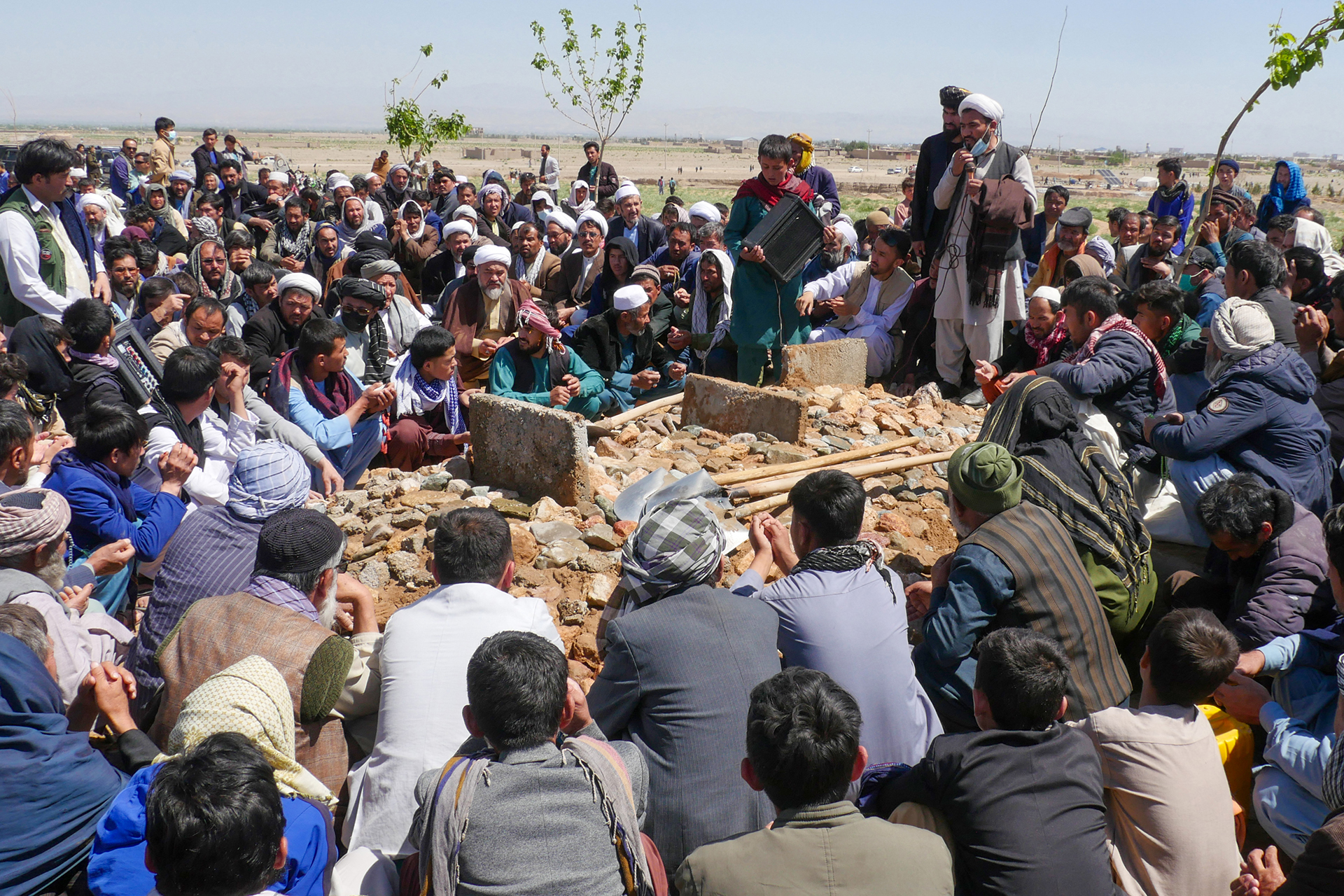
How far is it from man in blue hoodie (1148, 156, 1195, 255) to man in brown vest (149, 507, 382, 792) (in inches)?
397

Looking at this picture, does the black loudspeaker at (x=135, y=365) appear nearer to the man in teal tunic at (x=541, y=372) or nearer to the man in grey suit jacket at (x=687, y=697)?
the man in teal tunic at (x=541, y=372)

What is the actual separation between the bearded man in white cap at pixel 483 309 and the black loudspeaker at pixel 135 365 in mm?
2040

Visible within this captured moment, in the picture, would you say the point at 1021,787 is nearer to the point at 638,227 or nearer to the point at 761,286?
the point at 761,286

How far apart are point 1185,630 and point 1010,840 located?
33.5 inches

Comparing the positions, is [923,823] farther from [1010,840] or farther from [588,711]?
[588,711]

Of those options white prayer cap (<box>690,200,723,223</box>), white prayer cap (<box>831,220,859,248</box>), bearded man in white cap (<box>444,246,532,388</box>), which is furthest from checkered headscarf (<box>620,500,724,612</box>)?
white prayer cap (<box>690,200,723,223</box>)

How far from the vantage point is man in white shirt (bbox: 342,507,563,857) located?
254cm

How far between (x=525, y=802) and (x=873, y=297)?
677cm

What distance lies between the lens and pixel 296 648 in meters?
2.65

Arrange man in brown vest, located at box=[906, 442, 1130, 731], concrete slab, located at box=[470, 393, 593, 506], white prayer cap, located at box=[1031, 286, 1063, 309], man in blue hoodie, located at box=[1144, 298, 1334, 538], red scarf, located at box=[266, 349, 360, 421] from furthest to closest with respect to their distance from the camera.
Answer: white prayer cap, located at box=[1031, 286, 1063, 309]
red scarf, located at box=[266, 349, 360, 421]
concrete slab, located at box=[470, 393, 593, 506]
man in blue hoodie, located at box=[1144, 298, 1334, 538]
man in brown vest, located at box=[906, 442, 1130, 731]

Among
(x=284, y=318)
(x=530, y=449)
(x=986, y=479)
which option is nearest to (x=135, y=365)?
(x=284, y=318)

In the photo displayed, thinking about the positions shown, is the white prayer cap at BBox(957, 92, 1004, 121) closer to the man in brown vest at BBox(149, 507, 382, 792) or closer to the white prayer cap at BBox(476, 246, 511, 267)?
the white prayer cap at BBox(476, 246, 511, 267)

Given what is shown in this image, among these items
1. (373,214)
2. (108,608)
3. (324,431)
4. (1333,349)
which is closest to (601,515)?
(324,431)

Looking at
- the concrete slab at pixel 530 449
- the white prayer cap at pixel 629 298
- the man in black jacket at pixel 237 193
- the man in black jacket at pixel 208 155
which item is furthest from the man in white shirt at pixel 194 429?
the man in black jacket at pixel 208 155
